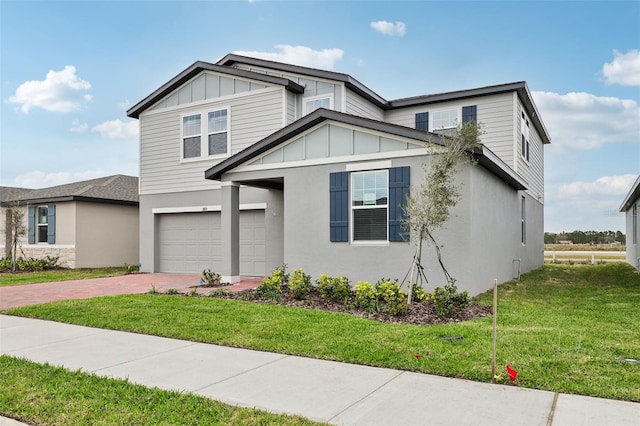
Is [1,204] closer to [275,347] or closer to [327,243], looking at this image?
[327,243]

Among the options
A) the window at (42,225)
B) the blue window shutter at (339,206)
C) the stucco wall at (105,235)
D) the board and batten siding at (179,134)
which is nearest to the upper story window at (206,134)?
the board and batten siding at (179,134)

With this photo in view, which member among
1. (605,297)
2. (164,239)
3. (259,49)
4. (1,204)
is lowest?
(605,297)

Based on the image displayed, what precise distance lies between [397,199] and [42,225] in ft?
Answer: 59.9

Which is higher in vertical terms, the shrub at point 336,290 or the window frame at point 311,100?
the window frame at point 311,100

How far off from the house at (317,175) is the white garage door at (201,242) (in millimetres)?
42

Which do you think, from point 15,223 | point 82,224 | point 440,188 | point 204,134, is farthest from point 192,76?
point 440,188

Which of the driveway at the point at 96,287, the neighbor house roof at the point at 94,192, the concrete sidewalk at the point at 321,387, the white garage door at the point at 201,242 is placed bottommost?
the driveway at the point at 96,287

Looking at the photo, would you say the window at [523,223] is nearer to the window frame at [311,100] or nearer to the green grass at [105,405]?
the window frame at [311,100]

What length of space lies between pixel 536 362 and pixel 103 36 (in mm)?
Result: 16053

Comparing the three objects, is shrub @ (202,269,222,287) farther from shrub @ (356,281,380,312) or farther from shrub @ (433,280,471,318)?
shrub @ (433,280,471,318)

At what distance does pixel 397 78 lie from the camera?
1844 centimetres

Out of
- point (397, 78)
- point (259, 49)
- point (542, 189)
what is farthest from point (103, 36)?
point (542, 189)

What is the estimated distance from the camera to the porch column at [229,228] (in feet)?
43.2

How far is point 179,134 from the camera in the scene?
1686 centimetres
